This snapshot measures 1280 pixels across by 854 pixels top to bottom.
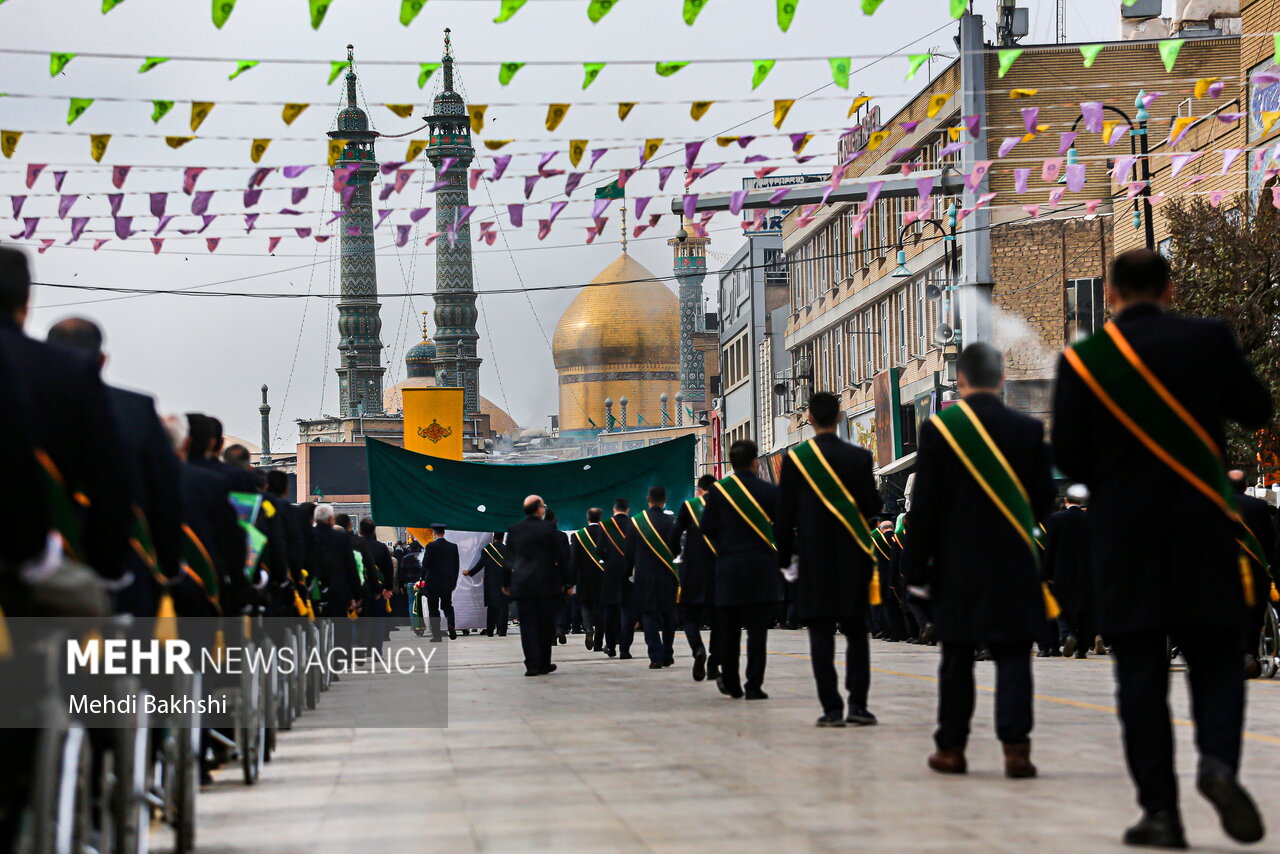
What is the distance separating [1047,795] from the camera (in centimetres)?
856

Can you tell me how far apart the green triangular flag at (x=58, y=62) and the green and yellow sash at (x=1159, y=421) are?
1095 centimetres

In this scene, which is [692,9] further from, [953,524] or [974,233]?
[974,233]

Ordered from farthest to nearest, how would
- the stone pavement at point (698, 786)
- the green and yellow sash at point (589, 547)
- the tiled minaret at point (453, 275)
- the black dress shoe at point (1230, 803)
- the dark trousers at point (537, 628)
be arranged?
the tiled minaret at point (453, 275)
the green and yellow sash at point (589, 547)
the dark trousers at point (537, 628)
the stone pavement at point (698, 786)
the black dress shoe at point (1230, 803)

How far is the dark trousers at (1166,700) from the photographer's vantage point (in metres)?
6.99

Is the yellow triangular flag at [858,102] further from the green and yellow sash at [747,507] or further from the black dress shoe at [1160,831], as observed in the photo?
the black dress shoe at [1160,831]

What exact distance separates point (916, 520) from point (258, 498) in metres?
3.38

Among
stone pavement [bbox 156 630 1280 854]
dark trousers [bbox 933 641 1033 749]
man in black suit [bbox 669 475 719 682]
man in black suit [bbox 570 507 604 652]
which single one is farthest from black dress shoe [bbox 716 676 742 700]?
man in black suit [bbox 570 507 604 652]

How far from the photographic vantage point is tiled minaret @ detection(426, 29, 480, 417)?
14073cm

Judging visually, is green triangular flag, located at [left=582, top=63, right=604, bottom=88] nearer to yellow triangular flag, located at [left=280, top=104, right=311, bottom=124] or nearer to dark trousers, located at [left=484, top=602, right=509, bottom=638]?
yellow triangular flag, located at [left=280, top=104, right=311, bottom=124]

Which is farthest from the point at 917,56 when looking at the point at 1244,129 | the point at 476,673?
the point at 1244,129

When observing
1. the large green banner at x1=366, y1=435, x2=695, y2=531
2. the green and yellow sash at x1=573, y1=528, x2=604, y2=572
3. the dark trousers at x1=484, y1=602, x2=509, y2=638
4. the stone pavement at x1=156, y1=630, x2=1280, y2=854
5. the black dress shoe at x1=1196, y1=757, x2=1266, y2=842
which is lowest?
the dark trousers at x1=484, y1=602, x2=509, y2=638

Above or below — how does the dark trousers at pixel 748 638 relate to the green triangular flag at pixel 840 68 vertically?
below

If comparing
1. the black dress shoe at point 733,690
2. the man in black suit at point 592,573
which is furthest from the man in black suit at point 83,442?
the man in black suit at point 592,573

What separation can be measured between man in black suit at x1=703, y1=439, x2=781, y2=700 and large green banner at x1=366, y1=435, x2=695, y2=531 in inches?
557
